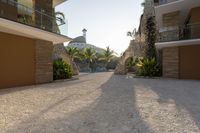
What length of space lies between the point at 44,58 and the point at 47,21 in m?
2.62

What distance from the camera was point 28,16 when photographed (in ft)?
45.2

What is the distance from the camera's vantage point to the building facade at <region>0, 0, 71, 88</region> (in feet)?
37.9

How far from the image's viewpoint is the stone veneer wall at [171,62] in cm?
1714

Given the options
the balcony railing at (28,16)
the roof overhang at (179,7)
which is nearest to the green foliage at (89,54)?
the roof overhang at (179,7)

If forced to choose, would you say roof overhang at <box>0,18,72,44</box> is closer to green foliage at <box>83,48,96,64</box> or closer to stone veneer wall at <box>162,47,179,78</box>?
stone veneer wall at <box>162,47,179,78</box>

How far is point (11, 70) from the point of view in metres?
12.1

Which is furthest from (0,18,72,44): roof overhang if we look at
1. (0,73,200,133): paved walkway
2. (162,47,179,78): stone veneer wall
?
(162,47,179,78): stone veneer wall

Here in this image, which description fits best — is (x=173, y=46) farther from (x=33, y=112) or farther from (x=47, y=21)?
(x=33, y=112)

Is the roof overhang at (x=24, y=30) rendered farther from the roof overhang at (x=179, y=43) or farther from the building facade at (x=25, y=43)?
the roof overhang at (x=179, y=43)

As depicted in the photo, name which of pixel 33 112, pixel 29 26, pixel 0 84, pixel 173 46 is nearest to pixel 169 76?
pixel 173 46

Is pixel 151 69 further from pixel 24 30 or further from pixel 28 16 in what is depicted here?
pixel 24 30

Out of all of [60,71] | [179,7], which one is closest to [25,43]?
[60,71]

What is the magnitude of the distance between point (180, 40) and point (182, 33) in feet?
4.99

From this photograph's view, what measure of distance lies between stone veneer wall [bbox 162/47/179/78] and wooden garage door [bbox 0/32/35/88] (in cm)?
1064
